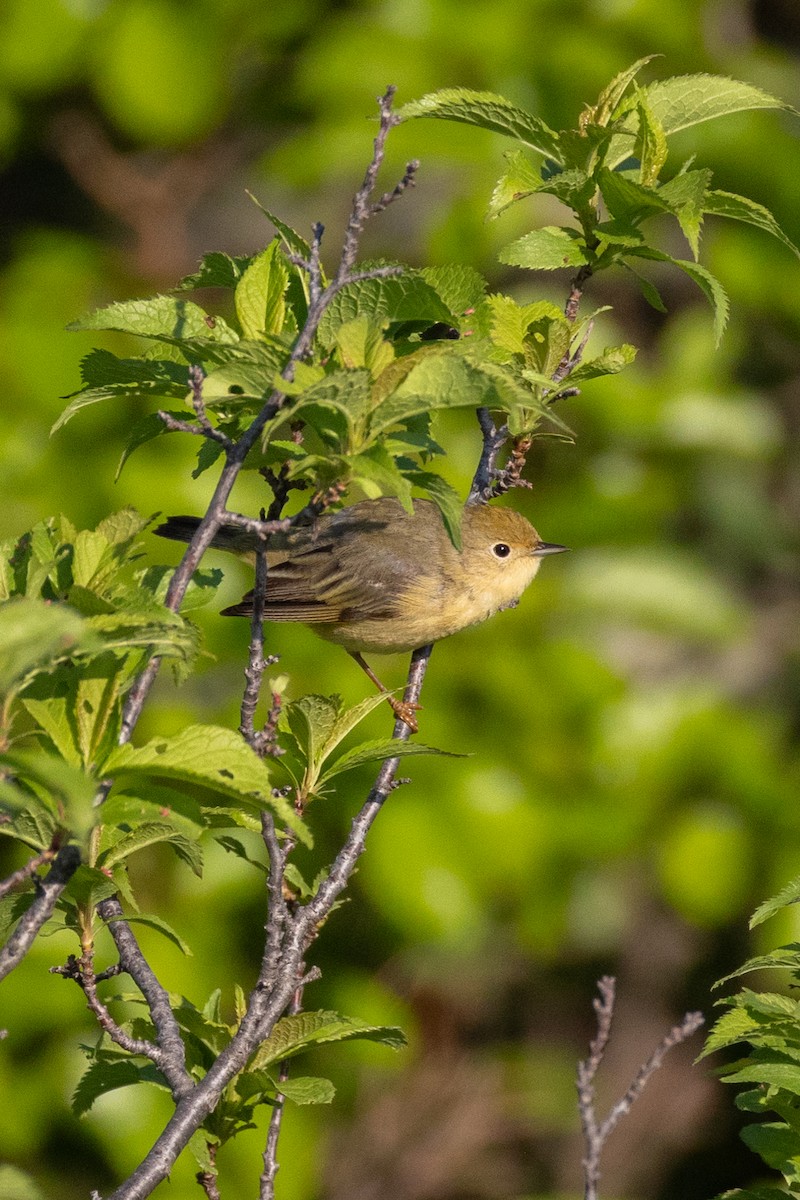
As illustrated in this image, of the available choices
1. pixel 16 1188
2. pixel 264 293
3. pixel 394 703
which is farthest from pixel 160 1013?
pixel 394 703

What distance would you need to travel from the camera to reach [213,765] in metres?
1.82

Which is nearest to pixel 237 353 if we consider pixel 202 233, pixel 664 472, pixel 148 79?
pixel 664 472

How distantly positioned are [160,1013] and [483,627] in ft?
8.53

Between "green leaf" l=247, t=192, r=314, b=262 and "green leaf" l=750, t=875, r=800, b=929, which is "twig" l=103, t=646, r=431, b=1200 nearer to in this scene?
"green leaf" l=750, t=875, r=800, b=929

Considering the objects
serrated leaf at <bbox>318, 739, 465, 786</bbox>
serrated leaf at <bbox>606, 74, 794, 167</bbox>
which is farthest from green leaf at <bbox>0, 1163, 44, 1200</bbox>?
serrated leaf at <bbox>606, 74, 794, 167</bbox>

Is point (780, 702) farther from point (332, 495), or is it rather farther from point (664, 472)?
point (332, 495)

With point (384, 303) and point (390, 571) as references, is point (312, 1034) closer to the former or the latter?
point (384, 303)

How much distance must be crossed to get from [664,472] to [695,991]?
9.66 feet

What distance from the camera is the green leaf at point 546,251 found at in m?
2.50

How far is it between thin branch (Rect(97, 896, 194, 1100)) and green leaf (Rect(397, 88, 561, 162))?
147 cm

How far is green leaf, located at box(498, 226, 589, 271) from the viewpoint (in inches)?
98.4

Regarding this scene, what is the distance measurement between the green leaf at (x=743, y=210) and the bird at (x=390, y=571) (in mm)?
1981

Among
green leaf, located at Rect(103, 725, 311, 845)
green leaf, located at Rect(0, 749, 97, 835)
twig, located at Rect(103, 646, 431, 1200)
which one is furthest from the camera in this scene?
twig, located at Rect(103, 646, 431, 1200)

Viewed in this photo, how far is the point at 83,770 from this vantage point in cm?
198
